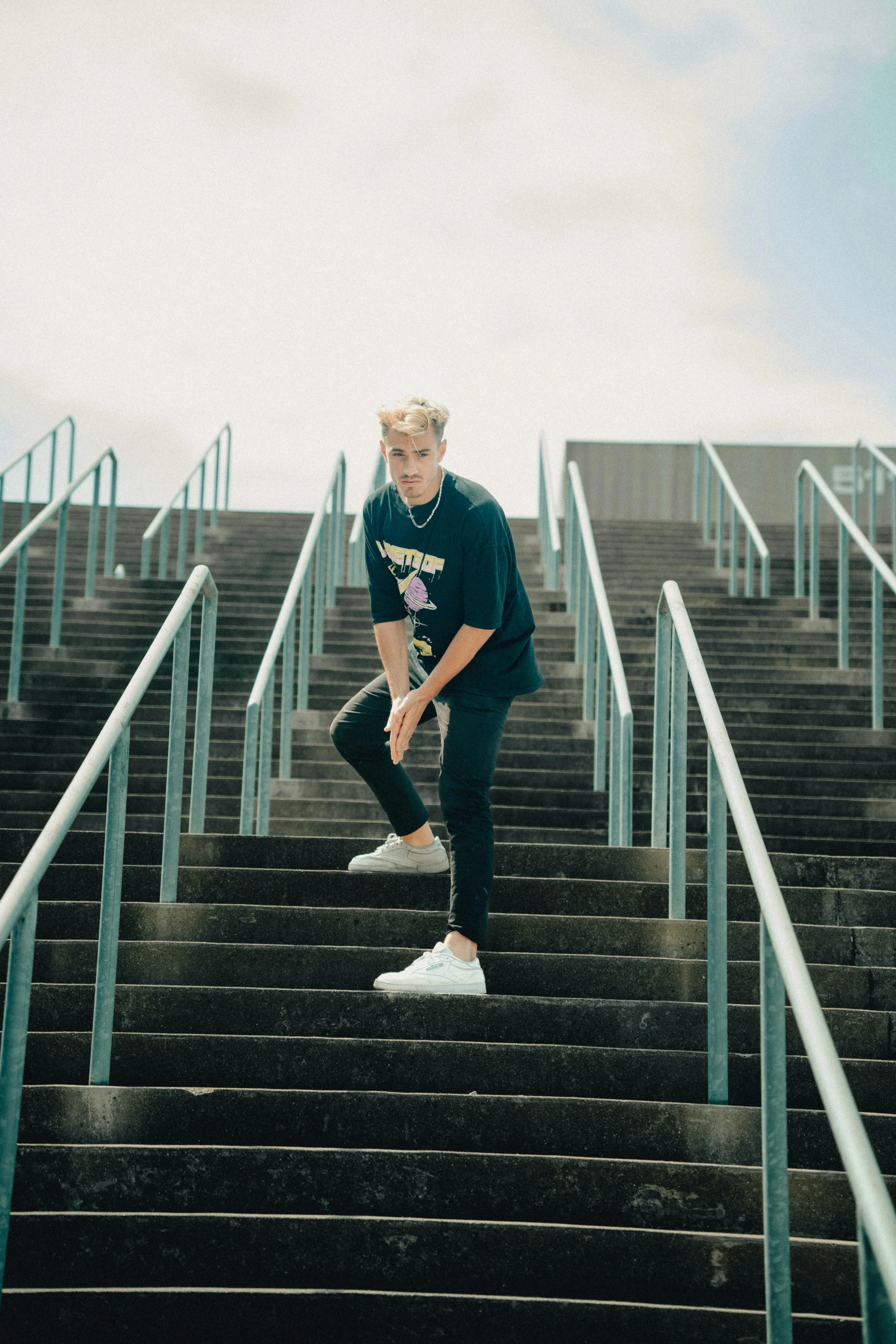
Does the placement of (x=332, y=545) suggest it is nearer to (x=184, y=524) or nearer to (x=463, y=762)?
(x=184, y=524)

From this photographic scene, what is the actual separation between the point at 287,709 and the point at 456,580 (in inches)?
85.7

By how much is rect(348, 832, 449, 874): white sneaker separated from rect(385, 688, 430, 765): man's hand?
472 mm

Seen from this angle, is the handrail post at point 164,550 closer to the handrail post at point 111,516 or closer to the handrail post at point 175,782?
the handrail post at point 111,516

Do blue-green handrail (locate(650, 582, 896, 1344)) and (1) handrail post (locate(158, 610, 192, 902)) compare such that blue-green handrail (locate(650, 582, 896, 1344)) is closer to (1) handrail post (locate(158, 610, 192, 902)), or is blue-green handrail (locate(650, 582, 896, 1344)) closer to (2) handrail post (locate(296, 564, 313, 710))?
(1) handrail post (locate(158, 610, 192, 902))

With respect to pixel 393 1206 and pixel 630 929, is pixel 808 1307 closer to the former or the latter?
pixel 393 1206

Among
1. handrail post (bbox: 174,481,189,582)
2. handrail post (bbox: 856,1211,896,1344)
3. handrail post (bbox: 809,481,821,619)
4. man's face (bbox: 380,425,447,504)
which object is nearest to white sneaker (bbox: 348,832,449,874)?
man's face (bbox: 380,425,447,504)

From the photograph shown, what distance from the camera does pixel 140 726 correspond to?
18.8 feet

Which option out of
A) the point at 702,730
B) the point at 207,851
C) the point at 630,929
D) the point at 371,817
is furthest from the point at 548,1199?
the point at 702,730

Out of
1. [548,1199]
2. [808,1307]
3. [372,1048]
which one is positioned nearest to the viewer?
[808,1307]

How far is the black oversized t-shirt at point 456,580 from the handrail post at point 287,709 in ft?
6.13

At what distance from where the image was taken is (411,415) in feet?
9.72

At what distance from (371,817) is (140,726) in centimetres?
149

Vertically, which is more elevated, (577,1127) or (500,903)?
(500,903)

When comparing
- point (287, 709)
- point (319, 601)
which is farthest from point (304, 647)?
point (319, 601)
